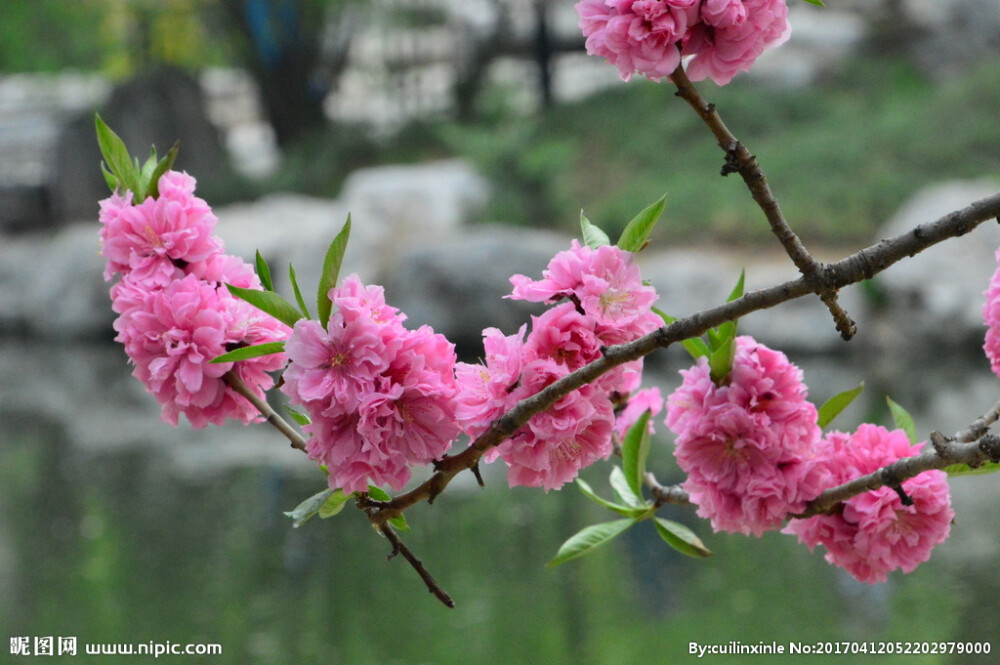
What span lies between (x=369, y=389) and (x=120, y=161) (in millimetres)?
298

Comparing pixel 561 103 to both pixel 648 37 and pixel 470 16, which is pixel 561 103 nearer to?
pixel 470 16

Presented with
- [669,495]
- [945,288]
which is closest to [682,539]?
[669,495]

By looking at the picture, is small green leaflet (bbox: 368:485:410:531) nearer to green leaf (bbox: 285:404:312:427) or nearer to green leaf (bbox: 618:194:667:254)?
green leaf (bbox: 285:404:312:427)

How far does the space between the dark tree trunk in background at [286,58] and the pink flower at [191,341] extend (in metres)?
8.91

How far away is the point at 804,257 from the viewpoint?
604mm

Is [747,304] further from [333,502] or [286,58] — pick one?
[286,58]

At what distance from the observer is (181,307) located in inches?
→ 28.7

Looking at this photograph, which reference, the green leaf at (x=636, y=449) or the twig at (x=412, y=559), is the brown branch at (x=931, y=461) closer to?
the green leaf at (x=636, y=449)

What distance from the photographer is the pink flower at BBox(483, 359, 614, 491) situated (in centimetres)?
65

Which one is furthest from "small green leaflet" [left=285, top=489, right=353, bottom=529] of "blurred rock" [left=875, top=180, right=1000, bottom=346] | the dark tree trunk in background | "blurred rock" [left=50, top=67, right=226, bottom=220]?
the dark tree trunk in background

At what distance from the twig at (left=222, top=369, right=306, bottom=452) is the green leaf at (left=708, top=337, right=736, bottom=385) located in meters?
0.26

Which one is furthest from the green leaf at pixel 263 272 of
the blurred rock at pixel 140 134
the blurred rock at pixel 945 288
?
the blurred rock at pixel 140 134

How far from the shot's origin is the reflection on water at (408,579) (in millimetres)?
2559

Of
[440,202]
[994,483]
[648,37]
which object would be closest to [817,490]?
[648,37]
